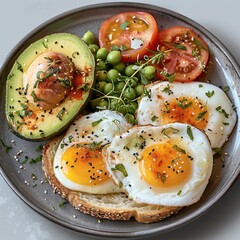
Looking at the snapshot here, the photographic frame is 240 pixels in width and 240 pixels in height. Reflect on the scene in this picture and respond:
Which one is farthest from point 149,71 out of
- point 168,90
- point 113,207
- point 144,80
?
point 113,207

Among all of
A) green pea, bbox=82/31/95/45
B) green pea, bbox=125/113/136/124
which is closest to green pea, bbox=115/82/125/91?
green pea, bbox=125/113/136/124

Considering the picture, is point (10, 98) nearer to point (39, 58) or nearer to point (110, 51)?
point (39, 58)

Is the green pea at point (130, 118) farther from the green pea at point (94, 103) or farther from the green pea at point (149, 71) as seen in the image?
the green pea at point (149, 71)

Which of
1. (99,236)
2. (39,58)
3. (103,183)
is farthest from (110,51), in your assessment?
(99,236)

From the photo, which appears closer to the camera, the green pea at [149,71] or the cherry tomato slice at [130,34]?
the green pea at [149,71]

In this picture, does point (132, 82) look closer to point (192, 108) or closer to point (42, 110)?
point (192, 108)

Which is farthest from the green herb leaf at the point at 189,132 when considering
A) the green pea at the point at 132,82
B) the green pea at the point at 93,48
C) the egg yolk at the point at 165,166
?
the green pea at the point at 93,48
